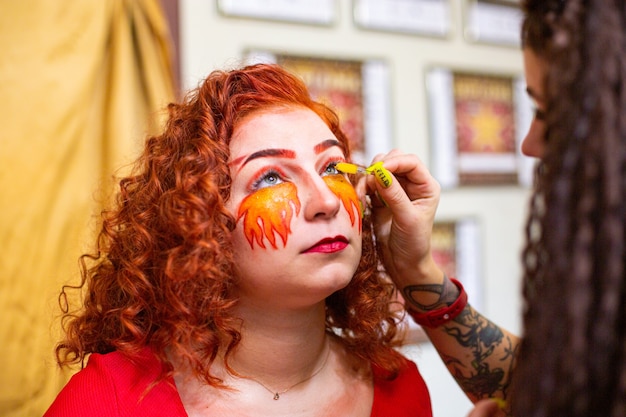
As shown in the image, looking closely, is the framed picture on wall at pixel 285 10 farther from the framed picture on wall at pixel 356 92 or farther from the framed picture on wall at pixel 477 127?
the framed picture on wall at pixel 477 127

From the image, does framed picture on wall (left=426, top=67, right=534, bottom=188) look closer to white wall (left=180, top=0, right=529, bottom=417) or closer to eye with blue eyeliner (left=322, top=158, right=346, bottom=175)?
white wall (left=180, top=0, right=529, bottom=417)

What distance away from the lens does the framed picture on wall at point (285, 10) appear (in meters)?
2.08

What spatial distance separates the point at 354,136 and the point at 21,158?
1135mm

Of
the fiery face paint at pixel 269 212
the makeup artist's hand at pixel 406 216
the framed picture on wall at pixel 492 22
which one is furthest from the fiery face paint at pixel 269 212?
the framed picture on wall at pixel 492 22

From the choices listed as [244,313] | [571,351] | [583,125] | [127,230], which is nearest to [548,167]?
[583,125]

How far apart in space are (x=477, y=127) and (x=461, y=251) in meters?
0.52

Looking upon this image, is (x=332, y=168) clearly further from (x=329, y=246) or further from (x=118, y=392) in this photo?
(x=118, y=392)

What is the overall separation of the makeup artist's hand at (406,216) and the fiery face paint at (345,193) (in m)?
0.09

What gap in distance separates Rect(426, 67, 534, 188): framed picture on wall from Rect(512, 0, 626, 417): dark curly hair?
1.72 meters

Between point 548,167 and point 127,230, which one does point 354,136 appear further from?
point 548,167

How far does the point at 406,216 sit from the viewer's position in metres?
1.33

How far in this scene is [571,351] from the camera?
2.34 ft

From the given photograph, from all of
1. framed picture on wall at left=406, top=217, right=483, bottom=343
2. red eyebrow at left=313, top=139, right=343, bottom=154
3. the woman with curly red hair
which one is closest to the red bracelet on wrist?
the woman with curly red hair

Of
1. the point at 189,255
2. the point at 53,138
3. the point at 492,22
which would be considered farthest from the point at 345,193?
the point at 492,22
